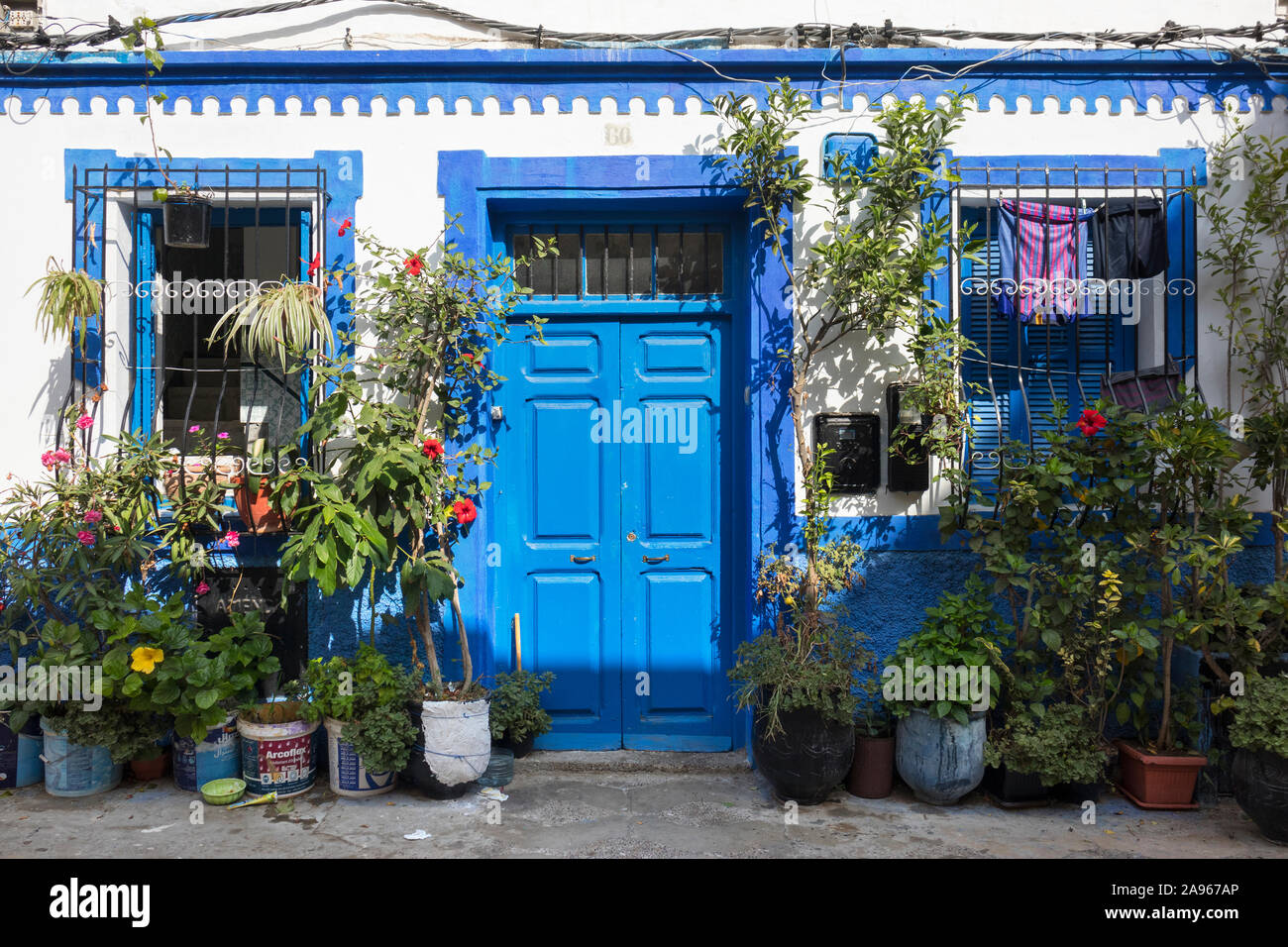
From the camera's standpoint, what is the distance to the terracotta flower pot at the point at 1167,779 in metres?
4.58

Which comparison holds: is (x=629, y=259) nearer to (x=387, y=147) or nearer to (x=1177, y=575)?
(x=387, y=147)

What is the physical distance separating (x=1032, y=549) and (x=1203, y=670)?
96 centimetres

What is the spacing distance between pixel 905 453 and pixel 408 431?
2.51 meters

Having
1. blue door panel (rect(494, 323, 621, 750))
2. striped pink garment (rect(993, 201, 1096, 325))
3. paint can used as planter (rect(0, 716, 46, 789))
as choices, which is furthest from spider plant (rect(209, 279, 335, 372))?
striped pink garment (rect(993, 201, 1096, 325))

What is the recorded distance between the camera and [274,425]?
5258 mm

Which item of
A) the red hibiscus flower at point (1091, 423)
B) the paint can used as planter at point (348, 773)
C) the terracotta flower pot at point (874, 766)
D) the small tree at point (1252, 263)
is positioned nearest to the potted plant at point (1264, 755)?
the small tree at point (1252, 263)

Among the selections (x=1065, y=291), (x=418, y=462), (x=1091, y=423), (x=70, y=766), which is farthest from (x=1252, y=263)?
(x=70, y=766)

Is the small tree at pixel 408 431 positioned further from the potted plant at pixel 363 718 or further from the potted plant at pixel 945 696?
the potted plant at pixel 945 696

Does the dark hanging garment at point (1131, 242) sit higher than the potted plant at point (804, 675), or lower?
higher

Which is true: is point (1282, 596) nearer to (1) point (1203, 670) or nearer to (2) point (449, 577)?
(1) point (1203, 670)

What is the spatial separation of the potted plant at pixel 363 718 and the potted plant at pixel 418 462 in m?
0.10

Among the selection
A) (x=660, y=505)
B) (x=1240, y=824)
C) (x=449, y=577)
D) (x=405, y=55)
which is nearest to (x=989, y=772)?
(x=1240, y=824)

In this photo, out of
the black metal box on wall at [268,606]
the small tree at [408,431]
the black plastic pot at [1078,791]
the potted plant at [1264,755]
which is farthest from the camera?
the black metal box on wall at [268,606]

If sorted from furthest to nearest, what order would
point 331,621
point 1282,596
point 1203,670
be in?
1. point 331,621
2. point 1203,670
3. point 1282,596
